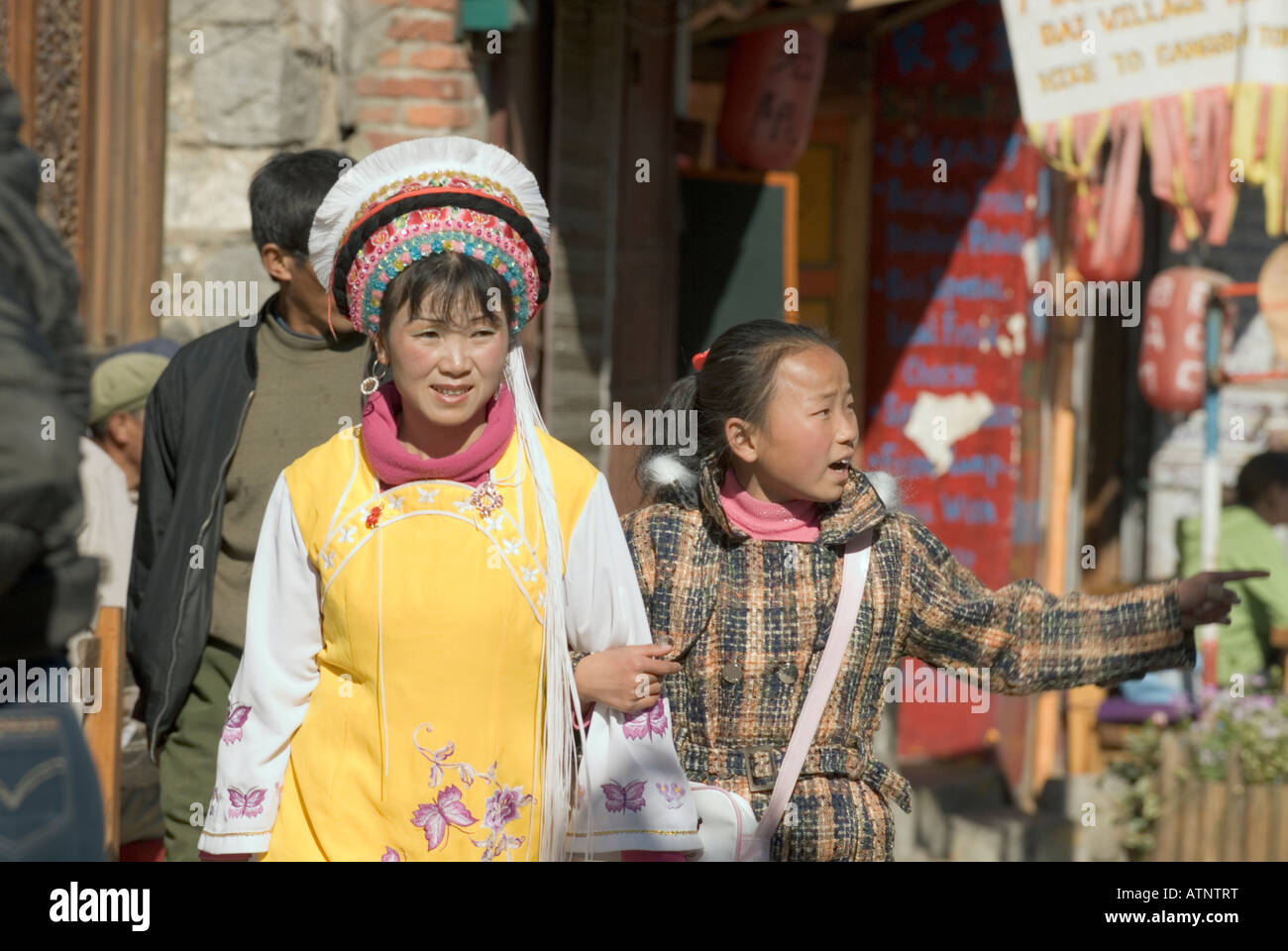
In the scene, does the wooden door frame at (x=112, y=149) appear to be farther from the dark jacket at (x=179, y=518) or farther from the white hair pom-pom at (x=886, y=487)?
the white hair pom-pom at (x=886, y=487)

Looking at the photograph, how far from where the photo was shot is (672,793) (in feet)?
8.20

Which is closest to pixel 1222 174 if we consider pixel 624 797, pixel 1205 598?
pixel 1205 598

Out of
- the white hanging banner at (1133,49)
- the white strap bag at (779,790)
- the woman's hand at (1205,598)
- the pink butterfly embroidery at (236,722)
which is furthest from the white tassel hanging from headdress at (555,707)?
the white hanging banner at (1133,49)

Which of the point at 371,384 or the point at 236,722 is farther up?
the point at 371,384

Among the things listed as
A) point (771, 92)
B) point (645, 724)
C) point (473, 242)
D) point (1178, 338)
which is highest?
point (771, 92)

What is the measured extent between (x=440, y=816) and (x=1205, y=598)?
131 centimetres

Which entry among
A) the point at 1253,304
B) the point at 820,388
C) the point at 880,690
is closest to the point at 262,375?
the point at 820,388

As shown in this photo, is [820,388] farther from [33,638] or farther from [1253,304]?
[1253,304]

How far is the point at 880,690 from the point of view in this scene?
108 inches

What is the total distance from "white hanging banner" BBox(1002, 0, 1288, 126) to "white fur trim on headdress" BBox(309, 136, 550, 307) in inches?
121

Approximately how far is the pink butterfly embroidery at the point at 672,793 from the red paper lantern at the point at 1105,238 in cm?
387

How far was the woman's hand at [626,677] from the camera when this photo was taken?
246 cm

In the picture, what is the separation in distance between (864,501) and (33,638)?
4.54 feet

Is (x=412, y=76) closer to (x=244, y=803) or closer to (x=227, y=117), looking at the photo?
(x=227, y=117)
